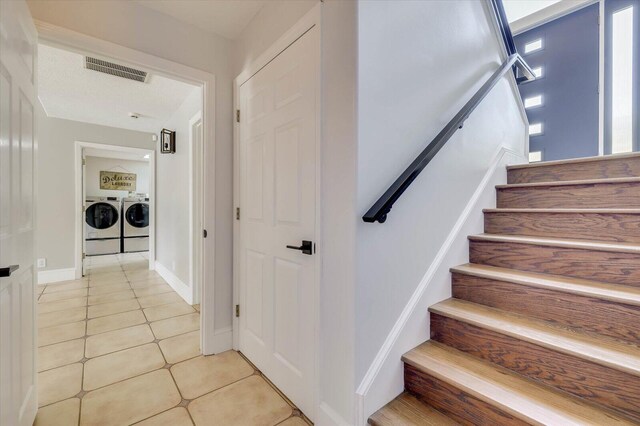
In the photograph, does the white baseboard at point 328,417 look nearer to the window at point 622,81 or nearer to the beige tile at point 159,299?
the beige tile at point 159,299

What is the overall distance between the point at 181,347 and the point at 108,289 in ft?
7.41

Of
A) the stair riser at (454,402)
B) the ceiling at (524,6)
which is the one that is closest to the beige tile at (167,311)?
the stair riser at (454,402)

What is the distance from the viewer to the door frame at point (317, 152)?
1.35 metres

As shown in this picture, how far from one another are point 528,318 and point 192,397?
1849 mm

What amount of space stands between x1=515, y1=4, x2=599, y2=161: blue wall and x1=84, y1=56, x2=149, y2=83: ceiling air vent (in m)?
4.75

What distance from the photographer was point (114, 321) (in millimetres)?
2680

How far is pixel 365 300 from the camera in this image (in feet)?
3.91

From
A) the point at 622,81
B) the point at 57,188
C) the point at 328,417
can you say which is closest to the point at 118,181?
the point at 57,188

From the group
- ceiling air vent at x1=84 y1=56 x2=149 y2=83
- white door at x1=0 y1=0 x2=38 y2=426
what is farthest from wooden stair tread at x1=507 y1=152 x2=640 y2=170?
ceiling air vent at x1=84 y1=56 x2=149 y2=83

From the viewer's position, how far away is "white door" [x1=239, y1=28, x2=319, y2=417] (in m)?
1.44

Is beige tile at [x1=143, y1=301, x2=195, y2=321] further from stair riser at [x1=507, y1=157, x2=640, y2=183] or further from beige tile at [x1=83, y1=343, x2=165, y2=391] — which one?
stair riser at [x1=507, y1=157, x2=640, y2=183]

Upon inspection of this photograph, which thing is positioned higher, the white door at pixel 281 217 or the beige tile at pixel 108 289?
the white door at pixel 281 217

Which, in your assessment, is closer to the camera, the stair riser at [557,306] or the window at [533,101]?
the stair riser at [557,306]

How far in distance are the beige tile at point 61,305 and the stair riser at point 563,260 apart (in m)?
4.00
